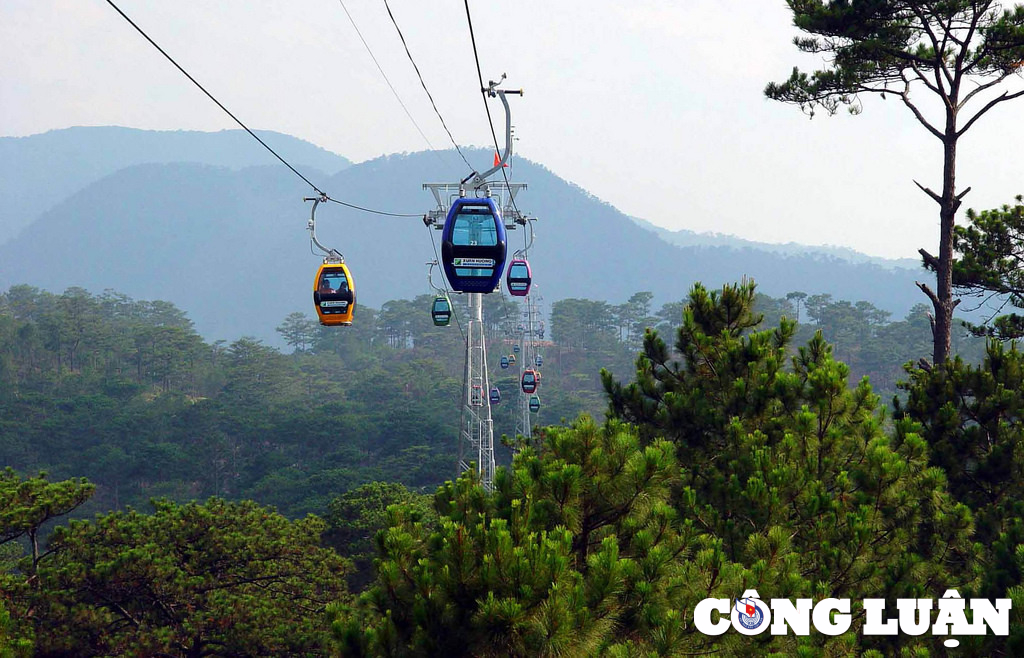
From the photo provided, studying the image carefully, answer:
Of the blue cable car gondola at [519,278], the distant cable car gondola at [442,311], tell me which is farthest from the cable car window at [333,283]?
the distant cable car gondola at [442,311]

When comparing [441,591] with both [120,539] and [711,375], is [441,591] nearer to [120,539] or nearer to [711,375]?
[711,375]

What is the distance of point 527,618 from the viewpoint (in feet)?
21.4

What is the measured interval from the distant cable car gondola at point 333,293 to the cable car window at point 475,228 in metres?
3.90

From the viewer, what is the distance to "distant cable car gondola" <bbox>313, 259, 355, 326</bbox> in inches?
614

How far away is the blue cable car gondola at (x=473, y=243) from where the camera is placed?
1216 cm

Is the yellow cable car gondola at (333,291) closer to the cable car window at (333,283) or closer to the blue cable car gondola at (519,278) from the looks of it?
the cable car window at (333,283)

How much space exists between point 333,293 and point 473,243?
13.6 feet

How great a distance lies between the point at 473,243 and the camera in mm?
12352

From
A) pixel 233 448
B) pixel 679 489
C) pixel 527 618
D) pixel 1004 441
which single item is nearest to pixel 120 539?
pixel 679 489

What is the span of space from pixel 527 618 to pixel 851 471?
4.42 m

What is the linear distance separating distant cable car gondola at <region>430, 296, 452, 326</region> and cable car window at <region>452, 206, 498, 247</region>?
1356 cm

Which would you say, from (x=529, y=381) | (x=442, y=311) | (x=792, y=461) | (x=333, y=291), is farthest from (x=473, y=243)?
(x=529, y=381)

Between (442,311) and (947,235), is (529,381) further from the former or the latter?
(947,235)

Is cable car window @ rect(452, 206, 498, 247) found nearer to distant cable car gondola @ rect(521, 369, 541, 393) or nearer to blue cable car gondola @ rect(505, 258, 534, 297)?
blue cable car gondola @ rect(505, 258, 534, 297)
